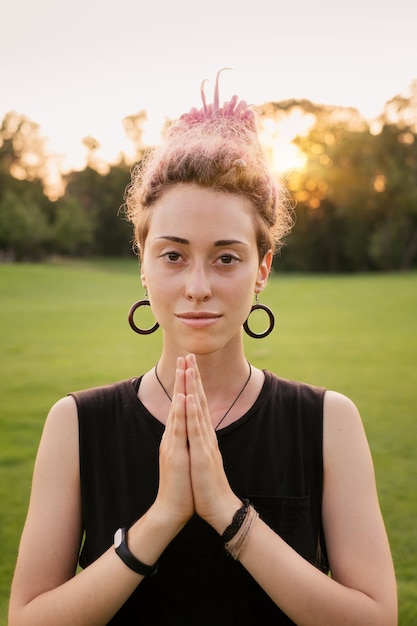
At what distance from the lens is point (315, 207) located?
53500 mm

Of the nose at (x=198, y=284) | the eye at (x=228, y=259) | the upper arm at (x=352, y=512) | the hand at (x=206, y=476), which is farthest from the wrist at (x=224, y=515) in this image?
the eye at (x=228, y=259)

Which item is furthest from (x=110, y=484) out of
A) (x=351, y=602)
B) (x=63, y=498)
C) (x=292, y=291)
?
(x=292, y=291)

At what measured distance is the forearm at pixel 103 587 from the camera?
1.72 meters

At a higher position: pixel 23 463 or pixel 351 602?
pixel 351 602

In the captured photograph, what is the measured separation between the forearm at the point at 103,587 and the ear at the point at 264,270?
0.84m

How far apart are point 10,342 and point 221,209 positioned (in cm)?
1270

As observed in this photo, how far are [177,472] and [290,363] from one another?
9581 millimetres

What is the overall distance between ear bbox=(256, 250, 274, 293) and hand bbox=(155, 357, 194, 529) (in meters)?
0.59

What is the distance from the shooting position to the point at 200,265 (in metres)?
1.93

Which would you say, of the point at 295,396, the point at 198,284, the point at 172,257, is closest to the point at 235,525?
the point at 295,396

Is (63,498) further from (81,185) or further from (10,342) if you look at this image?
(81,185)

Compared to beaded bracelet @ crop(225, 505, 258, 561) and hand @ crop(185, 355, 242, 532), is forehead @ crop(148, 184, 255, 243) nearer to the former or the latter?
hand @ crop(185, 355, 242, 532)

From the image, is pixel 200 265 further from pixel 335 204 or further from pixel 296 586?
pixel 335 204

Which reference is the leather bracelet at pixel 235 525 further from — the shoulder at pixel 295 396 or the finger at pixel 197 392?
the shoulder at pixel 295 396
